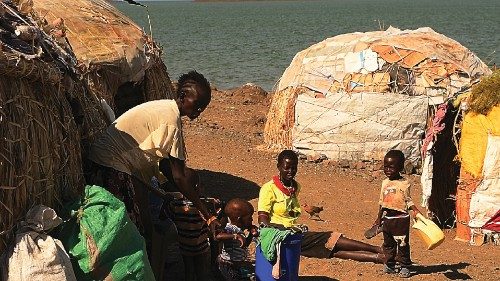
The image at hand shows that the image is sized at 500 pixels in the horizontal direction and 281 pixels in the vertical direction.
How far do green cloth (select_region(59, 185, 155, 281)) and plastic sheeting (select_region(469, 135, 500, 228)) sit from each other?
4246mm

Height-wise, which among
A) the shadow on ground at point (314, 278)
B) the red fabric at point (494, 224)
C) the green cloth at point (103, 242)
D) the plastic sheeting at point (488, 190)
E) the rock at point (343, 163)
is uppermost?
the green cloth at point (103, 242)

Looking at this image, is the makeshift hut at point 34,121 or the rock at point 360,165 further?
the rock at point 360,165

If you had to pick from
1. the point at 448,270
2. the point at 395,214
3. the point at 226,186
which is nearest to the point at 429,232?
the point at 395,214

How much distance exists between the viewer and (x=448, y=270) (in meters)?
6.57

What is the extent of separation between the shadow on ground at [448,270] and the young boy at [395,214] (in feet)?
0.91

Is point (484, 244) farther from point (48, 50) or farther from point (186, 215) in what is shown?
point (48, 50)

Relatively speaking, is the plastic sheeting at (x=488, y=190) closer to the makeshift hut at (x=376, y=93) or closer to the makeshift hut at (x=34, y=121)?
the makeshift hut at (x=376, y=93)

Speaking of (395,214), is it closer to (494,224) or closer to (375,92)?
(494,224)

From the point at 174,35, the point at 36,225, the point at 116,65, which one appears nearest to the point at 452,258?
the point at 116,65

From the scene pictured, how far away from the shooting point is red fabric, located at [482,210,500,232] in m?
7.60

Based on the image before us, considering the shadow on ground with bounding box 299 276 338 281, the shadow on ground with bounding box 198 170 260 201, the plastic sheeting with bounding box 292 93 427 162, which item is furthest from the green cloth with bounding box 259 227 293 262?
the plastic sheeting with bounding box 292 93 427 162

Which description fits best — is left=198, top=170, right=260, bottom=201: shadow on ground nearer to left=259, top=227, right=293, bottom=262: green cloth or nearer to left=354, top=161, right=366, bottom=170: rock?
left=354, top=161, right=366, bottom=170: rock

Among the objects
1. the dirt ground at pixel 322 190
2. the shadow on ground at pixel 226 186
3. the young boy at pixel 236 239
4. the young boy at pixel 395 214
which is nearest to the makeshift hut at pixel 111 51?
the shadow on ground at pixel 226 186

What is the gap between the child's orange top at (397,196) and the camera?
614 cm
